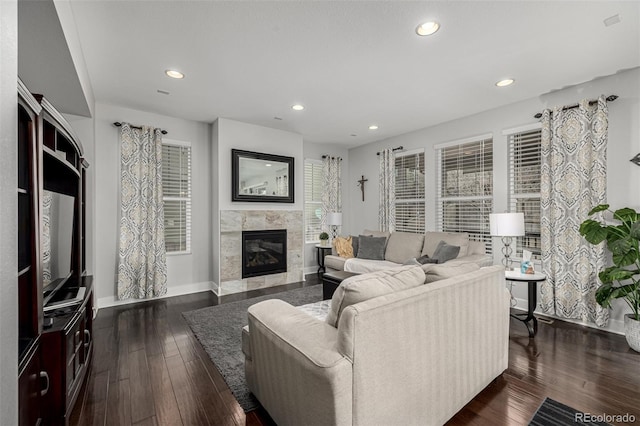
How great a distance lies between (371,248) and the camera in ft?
16.6

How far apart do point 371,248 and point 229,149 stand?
289 cm

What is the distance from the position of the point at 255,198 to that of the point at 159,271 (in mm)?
1797

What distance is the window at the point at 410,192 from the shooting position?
17.4 ft

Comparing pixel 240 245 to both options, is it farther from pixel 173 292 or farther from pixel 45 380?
pixel 45 380

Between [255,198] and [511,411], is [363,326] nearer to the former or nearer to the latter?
[511,411]

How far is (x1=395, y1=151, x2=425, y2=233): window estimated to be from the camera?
5.30m

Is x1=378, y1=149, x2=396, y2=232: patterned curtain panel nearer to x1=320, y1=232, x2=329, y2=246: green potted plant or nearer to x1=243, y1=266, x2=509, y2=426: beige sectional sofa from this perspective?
x1=320, y1=232, x2=329, y2=246: green potted plant

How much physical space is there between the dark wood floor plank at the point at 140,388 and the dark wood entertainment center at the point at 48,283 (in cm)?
33

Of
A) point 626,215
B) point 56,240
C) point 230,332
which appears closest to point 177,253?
point 230,332

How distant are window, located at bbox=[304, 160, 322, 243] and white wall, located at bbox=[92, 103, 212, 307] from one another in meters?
2.01

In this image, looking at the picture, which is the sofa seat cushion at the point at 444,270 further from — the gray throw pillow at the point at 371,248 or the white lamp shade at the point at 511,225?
the gray throw pillow at the point at 371,248

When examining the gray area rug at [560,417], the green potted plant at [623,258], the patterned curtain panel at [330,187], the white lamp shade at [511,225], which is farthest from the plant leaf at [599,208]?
the patterned curtain panel at [330,187]

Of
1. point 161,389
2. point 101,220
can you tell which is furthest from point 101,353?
point 101,220

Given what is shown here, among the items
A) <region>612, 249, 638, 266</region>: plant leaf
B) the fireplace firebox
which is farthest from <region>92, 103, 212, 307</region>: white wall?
<region>612, 249, 638, 266</region>: plant leaf
